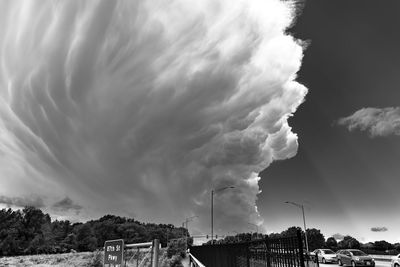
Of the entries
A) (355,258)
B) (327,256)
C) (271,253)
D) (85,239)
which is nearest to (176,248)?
(327,256)

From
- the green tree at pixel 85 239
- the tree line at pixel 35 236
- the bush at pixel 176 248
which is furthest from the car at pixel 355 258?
the green tree at pixel 85 239

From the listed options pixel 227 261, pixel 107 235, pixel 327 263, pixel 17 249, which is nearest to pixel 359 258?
pixel 327 263

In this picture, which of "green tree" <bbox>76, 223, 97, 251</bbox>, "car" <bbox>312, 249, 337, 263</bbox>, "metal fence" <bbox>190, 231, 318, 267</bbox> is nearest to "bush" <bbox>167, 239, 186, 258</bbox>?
"car" <bbox>312, 249, 337, 263</bbox>

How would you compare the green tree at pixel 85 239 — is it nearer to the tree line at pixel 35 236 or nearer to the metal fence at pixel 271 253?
the tree line at pixel 35 236

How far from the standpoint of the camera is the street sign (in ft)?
27.9

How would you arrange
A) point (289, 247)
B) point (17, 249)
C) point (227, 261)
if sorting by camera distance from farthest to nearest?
point (17, 249)
point (227, 261)
point (289, 247)

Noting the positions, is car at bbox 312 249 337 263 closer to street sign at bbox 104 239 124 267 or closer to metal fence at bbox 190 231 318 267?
metal fence at bbox 190 231 318 267

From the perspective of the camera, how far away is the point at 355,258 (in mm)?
32156

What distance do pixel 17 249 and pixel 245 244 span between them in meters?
151

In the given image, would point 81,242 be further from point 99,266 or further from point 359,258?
point 359,258

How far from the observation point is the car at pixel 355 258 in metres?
31.3

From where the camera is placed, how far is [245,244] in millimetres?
9414

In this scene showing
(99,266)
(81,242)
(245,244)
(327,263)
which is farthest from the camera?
(81,242)

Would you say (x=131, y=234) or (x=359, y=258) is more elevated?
(x=131, y=234)
